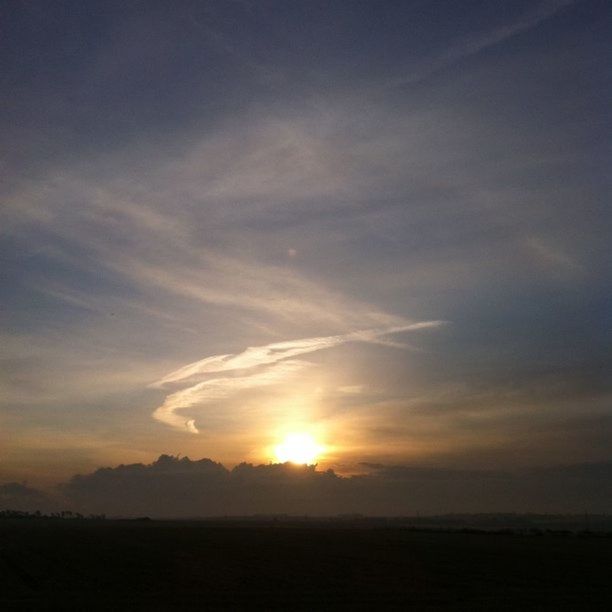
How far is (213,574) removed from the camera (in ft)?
123

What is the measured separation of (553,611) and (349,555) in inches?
1059

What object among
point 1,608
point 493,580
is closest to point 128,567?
point 1,608

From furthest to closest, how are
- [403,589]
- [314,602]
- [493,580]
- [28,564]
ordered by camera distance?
[28,564]
[493,580]
[403,589]
[314,602]

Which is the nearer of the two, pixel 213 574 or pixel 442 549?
pixel 213 574

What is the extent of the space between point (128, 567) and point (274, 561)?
9539mm

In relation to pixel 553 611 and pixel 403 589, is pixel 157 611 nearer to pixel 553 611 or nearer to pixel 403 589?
pixel 403 589

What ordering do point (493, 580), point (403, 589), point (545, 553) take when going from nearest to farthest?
point (403, 589), point (493, 580), point (545, 553)

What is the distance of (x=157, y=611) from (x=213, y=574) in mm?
13286

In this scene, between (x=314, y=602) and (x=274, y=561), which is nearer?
(x=314, y=602)

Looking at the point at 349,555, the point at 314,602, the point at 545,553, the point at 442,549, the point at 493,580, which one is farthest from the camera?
the point at 442,549

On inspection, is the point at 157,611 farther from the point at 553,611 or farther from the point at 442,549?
the point at 442,549

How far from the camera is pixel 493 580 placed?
36.9 metres

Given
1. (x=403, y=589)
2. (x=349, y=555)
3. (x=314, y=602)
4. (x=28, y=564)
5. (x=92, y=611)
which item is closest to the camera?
(x=92, y=611)

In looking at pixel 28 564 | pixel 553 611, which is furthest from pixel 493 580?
pixel 28 564
